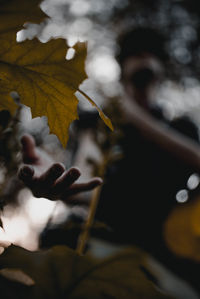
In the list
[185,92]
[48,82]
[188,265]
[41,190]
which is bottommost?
[185,92]

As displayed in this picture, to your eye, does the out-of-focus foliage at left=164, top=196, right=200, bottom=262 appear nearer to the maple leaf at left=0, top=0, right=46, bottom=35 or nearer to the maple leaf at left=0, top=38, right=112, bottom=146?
the maple leaf at left=0, top=38, right=112, bottom=146

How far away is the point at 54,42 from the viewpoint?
1.62 ft

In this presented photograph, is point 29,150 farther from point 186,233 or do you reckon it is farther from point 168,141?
point 168,141

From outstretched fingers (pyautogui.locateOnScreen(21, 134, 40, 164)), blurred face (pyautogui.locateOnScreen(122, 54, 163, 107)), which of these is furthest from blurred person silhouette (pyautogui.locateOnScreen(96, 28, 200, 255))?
outstretched fingers (pyautogui.locateOnScreen(21, 134, 40, 164))

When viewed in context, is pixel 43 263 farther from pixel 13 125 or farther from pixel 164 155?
pixel 164 155

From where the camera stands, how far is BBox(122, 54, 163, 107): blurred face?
310 centimetres

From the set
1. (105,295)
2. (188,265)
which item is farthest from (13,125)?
(188,265)

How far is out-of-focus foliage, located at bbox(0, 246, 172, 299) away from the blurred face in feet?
8.64

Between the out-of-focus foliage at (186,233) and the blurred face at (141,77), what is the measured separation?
193 centimetres

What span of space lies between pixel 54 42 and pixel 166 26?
6.71 metres

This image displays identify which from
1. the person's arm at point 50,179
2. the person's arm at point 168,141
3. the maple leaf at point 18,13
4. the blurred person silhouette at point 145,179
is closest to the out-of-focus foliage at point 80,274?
the person's arm at point 50,179

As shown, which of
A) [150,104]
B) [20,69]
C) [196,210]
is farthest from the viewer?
[150,104]

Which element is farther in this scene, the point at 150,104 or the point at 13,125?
the point at 150,104

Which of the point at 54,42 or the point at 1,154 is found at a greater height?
the point at 54,42
